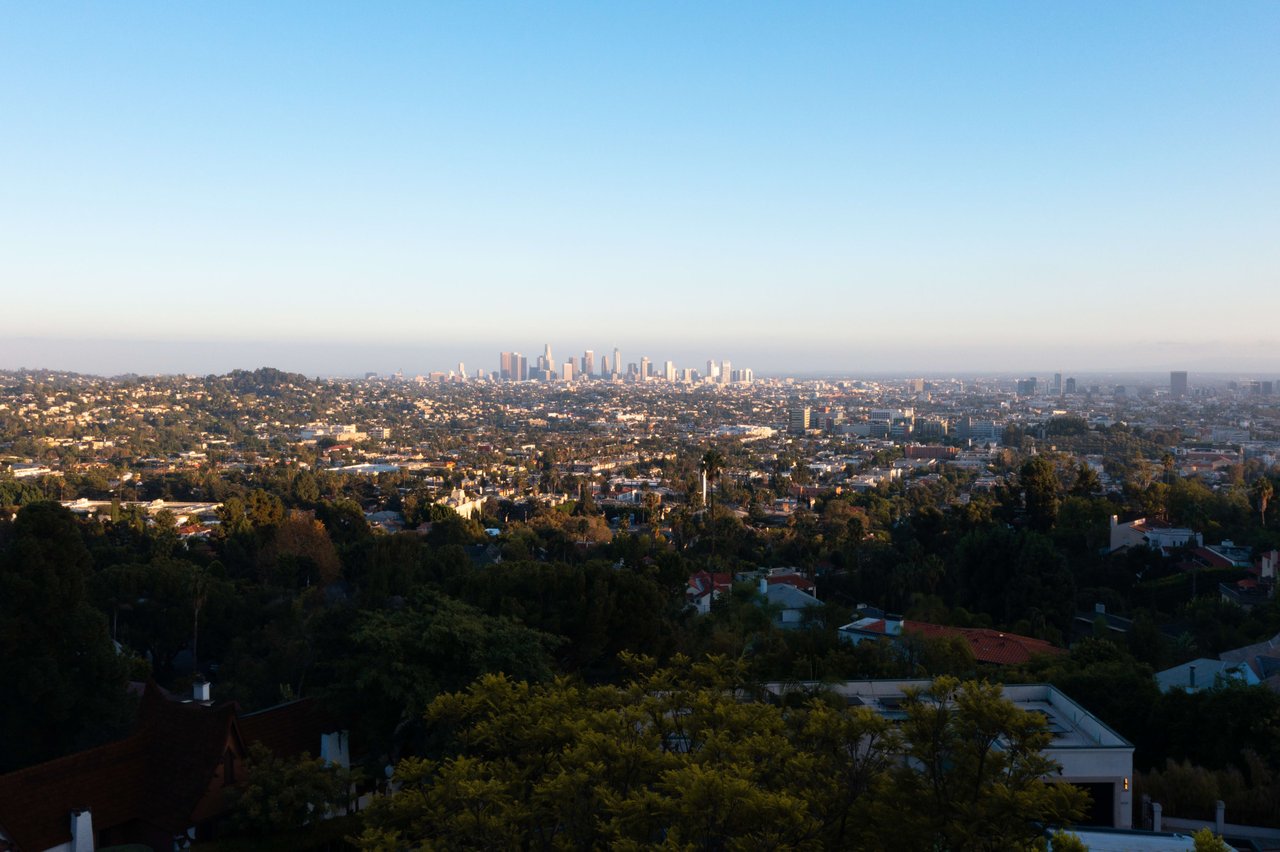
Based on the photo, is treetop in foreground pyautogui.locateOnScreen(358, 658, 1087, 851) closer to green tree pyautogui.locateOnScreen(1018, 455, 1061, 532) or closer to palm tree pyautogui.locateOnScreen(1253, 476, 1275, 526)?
green tree pyautogui.locateOnScreen(1018, 455, 1061, 532)

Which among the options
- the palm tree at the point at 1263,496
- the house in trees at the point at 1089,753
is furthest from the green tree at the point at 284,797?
the palm tree at the point at 1263,496

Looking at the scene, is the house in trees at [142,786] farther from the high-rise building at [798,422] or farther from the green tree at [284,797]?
the high-rise building at [798,422]

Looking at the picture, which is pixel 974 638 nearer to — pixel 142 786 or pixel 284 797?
pixel 284 797

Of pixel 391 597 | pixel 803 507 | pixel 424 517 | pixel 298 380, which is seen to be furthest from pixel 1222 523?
pixel 298 380

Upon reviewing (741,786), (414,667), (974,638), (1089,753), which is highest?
(741,786)

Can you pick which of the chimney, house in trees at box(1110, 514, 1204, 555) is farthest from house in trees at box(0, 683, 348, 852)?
house in trees at box(1110, 514, 1204, 555)

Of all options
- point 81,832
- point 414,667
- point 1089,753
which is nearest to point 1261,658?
point 1089,753

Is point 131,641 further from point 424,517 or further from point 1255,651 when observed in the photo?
point 424,517

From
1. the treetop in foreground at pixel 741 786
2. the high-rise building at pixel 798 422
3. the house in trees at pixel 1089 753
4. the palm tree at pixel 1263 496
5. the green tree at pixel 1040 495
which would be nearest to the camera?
the treetop in foreground at pixel 741 786
